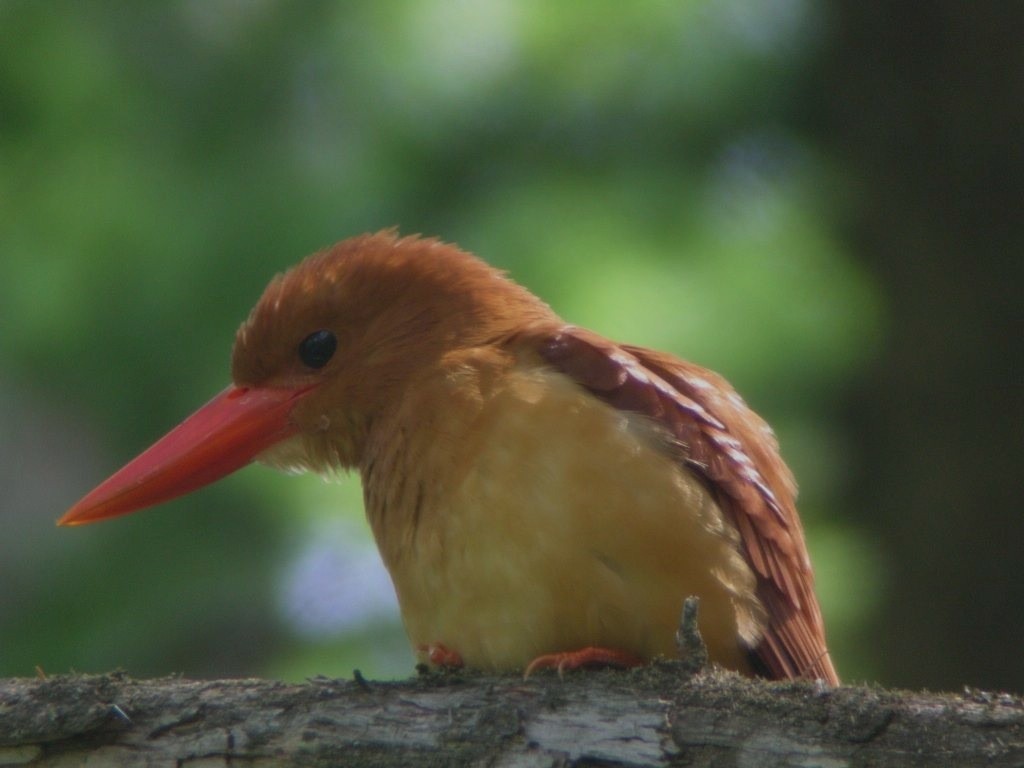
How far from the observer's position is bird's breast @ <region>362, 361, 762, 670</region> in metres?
2.96

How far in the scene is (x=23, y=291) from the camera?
5.84m

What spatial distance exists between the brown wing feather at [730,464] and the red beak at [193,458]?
0.86 metres

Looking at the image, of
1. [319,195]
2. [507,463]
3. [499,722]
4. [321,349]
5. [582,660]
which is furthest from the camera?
[319,195]

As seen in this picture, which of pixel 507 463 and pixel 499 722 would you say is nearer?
pixel 499 722

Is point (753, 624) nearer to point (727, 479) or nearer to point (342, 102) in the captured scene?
point (727, 479)

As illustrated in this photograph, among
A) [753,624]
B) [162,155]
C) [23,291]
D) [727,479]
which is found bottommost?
[753,624]

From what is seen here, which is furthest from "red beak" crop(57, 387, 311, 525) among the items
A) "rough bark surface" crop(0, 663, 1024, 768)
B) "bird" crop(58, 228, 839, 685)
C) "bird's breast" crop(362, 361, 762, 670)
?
"rough bark surface" crop(0, 663, 1024, 768)

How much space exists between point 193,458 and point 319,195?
6.54 ft

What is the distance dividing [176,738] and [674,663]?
87 centimetres

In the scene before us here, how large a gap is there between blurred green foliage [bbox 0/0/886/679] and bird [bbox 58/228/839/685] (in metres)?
1.83

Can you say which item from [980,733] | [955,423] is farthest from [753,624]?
[955,423]

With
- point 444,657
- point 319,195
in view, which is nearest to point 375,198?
point 319,195

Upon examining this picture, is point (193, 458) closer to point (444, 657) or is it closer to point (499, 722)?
point (444, 657)

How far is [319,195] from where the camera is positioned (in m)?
5.72
